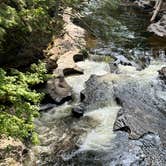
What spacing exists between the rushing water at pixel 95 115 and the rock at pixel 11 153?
0.39 meters

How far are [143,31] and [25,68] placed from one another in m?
12.1

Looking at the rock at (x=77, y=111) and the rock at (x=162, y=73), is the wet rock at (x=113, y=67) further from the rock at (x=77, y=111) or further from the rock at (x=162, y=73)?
the rock at (x=77, y=111)

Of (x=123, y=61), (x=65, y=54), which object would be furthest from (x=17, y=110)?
(x=123, y=61)

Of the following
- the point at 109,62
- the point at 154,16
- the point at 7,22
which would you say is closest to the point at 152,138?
the point at 7,22

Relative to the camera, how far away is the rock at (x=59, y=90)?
13.4 metres

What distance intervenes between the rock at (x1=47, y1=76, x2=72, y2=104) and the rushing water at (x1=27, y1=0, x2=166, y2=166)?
1.02ft

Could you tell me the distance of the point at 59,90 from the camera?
1371 cm

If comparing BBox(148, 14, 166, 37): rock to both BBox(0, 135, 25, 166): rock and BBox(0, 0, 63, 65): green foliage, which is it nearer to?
BBox(0, 0, 63, 65): green foliage

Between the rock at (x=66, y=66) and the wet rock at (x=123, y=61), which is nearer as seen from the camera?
the rock at (x=66, y=66)

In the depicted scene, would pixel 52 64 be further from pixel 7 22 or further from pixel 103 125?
pixel 7 22

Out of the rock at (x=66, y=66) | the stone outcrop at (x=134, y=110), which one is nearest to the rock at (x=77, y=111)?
the stone outcrop at (x=134, y=110)

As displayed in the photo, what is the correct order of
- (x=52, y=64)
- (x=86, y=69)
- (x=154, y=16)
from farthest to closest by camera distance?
1. (x=154, y=16)
2. (x=86, y=69)
3. (x=52, y=64)

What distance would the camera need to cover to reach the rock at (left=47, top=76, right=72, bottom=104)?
13375 millimetres

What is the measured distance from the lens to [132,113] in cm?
1236
